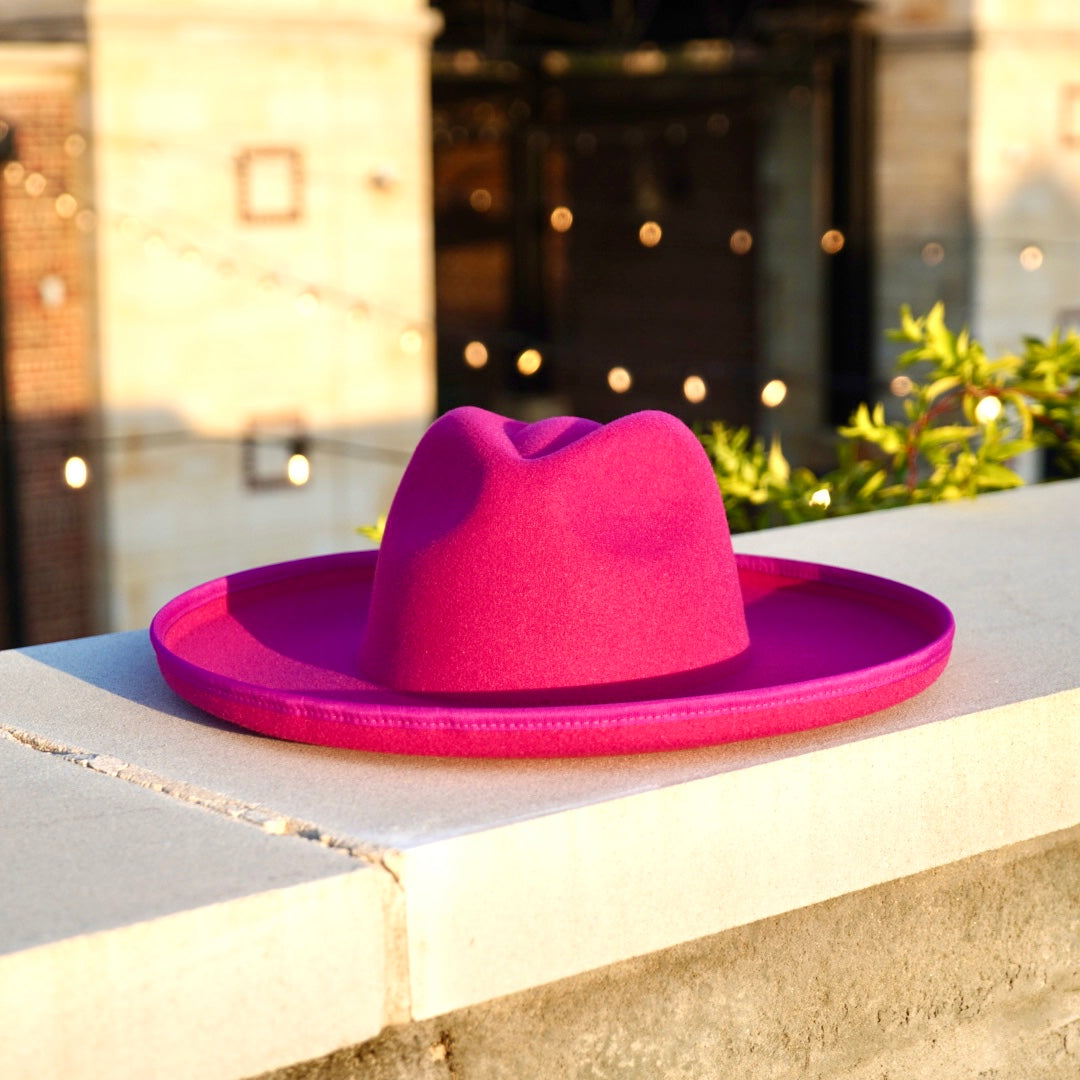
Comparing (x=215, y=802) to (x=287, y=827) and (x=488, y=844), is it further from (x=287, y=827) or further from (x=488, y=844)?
(x=488, y=844)

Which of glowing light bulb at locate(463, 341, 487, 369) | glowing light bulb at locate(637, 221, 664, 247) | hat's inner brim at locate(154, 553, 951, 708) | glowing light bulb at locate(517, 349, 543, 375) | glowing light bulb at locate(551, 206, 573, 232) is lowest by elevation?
glowing light bulb at locate(463, 341, 487, 369)

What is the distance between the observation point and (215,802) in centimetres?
219

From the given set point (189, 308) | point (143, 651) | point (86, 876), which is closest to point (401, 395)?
point (189, 308)

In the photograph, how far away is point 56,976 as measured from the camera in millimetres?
1713

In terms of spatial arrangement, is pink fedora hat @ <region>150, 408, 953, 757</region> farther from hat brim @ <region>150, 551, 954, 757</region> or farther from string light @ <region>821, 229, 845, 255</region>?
string light @ <region>821, 229, 845, 255</region>

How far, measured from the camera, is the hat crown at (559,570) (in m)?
2.46

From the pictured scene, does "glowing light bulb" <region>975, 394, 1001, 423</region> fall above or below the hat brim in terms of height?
above

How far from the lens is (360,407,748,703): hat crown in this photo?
2.46 m

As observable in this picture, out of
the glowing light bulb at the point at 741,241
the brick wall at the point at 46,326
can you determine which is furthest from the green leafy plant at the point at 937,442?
the glowing light bulb at the point at 741,241

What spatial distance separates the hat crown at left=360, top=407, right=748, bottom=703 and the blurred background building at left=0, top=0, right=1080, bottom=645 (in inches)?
312

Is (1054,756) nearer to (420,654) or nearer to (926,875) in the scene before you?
(926,875)

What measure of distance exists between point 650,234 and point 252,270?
6836 mm

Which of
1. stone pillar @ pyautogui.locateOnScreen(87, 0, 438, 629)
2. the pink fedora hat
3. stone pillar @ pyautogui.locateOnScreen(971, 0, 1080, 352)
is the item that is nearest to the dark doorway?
stone pillar @ pyautogui.locateOnScreen(971, 0, 1080, 352)

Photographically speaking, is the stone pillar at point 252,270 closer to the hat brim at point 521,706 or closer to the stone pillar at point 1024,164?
the stone pillar at point 1024,164
